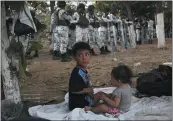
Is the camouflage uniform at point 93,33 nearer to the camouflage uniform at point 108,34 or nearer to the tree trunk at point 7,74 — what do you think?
the camouflage uniform at point 108,34

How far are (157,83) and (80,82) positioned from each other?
1.28 metres

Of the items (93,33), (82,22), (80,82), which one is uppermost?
(82,22)

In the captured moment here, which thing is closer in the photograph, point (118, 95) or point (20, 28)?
point (118, 95)

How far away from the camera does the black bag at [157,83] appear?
3920 millimetres

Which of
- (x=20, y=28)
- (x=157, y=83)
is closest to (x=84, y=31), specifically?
(x=157, y=83)

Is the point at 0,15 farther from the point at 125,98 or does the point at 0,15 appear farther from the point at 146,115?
the point at 146,115

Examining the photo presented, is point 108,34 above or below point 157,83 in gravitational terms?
above

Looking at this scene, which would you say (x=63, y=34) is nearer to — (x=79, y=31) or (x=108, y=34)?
(x=79, y=31)

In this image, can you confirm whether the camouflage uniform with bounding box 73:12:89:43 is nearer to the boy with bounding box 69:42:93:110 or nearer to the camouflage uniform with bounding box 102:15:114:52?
the camouflage uniform with bounding box 102:15:114:52

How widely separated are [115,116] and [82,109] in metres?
0.34

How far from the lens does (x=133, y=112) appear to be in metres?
3.16

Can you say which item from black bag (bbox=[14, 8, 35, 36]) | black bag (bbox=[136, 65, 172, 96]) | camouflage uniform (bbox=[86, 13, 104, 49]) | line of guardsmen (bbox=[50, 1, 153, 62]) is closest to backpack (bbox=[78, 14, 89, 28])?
line of guardsmen (bbox=[50, 1, 153, 62])

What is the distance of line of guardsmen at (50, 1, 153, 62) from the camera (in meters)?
10.1

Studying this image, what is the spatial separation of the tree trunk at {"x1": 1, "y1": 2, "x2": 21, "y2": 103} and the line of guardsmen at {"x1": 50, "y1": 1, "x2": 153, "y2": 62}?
19.7 feet
